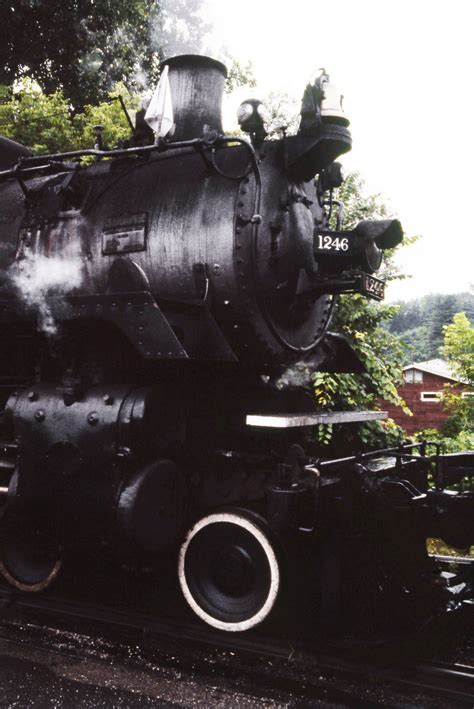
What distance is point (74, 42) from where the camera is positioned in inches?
615

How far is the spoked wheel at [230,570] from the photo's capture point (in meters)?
3.74

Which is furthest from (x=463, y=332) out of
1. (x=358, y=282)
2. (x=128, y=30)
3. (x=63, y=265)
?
(x=128, y=30)

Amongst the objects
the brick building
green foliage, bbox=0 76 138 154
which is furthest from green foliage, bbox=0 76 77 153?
the brick building

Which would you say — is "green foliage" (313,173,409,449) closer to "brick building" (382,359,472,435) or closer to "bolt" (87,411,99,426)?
"bolt" (87,411,99,426)

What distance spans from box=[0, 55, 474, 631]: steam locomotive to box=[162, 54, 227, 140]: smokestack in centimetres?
48

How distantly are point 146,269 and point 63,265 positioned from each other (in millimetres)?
645

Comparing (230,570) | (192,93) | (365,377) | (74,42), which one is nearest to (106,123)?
(74,42)

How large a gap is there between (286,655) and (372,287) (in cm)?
232

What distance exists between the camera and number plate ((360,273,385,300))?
158 inches

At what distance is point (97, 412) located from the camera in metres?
3.79

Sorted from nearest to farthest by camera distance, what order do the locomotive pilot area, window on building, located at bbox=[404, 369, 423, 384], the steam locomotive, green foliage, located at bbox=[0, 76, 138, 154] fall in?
the locomotive pilot area < the steam locomotive < green foliage, located at bbox=[0, 76, 138, 154] < window on building, located at bbox=[404, 369, 423, 384]

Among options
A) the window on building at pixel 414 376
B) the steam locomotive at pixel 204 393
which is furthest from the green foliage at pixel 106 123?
the window on building at pixel 414 376

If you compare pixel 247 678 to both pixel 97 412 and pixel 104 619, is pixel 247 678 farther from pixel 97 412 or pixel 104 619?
pixel 97 412

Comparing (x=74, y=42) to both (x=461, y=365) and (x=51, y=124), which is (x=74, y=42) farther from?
(x=461, y=365)
